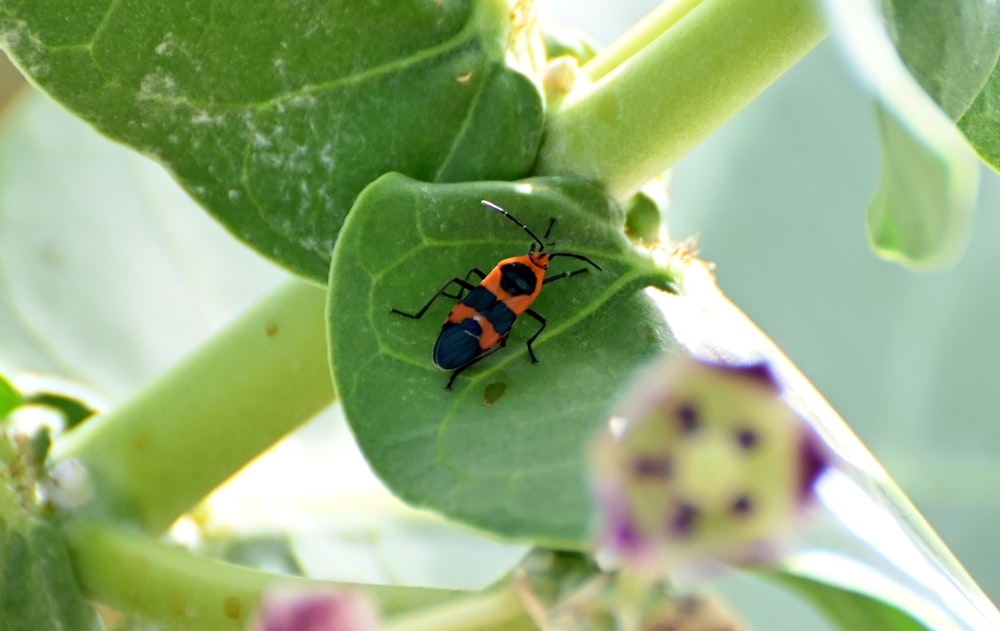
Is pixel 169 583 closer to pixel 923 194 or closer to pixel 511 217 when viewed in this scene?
pixel 511 217

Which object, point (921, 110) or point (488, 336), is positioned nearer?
point (921, 110)

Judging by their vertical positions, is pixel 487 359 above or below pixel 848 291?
above

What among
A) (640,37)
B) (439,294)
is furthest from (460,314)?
(640,37)

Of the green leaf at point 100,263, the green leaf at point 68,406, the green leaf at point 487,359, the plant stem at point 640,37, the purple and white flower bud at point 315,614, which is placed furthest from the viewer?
the green leaf at point 100,263

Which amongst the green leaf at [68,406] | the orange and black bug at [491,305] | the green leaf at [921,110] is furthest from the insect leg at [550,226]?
the green leaf at [68,406]

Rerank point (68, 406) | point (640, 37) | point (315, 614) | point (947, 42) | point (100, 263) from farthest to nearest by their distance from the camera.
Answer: point (100, 263), point (68, 406), point (640, 37), point (947, 42), point (315, 614)

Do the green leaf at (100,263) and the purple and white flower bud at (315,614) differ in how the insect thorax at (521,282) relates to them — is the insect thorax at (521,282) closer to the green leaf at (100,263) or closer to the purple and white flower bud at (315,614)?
the purple and white flower bud at (315,614)
